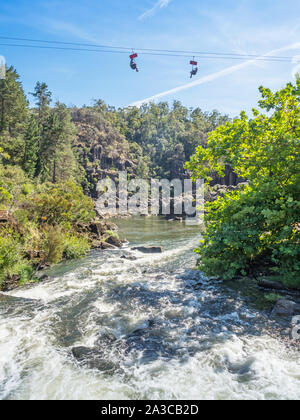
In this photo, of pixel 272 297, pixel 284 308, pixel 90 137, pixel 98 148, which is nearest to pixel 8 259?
pixel 272 297

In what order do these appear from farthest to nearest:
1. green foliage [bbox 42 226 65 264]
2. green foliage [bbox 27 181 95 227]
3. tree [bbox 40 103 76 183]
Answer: tree [bbox 40 103 76 183] → green foliage [bbox 27 181 95 227] → green foliage [bbox 42 226 65 264]

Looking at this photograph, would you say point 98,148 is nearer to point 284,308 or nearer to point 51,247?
point 51,247

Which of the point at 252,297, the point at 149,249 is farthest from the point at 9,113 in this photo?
the point at 252,297

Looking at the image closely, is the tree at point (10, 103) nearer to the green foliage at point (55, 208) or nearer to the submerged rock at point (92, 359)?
the green foliage at point (55, 208)

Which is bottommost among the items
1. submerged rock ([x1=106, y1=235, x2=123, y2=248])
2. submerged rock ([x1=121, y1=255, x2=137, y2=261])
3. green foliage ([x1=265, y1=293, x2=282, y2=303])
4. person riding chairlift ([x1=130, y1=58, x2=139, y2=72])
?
submerged rock ([x1=121, y1=255, x2=137, y2=261])

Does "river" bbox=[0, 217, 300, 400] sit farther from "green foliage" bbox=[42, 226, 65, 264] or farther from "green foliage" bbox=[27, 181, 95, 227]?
"green foliage" bbox=[27, 181, 95, 227]

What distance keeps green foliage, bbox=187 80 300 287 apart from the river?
1534 mm

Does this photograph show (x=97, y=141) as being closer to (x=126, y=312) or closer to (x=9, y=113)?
(x=9, y=113)

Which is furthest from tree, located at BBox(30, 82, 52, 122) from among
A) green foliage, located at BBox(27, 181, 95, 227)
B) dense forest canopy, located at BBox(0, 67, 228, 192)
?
green foliage, located at BBox(27, 181, 95, 227)

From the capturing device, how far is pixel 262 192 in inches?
Answer: 277

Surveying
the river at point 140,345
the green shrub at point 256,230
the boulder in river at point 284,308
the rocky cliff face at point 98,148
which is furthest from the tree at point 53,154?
the boulder in river at point 284,308

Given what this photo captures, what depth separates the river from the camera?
12.9ft

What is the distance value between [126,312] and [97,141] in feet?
235

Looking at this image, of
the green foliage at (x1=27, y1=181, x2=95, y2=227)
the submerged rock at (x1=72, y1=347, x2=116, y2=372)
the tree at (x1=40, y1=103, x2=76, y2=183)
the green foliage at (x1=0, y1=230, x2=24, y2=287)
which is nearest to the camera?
the submerged rock at (x1=72, y1=347, x2=116, y2=372)
